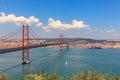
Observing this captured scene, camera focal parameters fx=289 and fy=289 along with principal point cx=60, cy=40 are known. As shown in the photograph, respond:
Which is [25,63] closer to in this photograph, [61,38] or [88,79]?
[88,79]

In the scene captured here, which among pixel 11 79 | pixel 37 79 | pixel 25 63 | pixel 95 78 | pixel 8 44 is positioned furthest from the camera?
pixel 8 44

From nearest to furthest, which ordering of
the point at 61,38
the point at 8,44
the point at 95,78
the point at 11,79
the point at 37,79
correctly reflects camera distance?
the point at 37,79, the point at 95,78, the point at 11,79, the point at 8,44, the point at 61,38

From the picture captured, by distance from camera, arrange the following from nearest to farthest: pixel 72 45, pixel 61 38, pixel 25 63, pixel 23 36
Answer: pixel 25 63 < pixel 23 36 < pixel 61 38 < pixel 72 45

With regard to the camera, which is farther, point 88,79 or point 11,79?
point 11,79

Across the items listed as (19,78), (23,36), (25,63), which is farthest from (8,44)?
(19,78)

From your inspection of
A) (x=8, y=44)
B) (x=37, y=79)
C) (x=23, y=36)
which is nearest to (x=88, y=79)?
(x=37, y=79)

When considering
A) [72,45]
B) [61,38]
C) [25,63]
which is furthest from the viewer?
[72,45]

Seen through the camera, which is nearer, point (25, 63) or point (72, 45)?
point (25, 63)

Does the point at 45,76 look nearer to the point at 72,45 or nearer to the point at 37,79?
the point at 37,79

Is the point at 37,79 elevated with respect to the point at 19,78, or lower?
elevated
